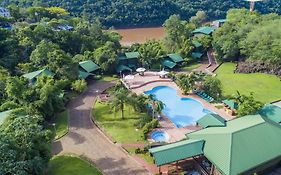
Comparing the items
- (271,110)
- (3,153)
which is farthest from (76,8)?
(3,153)

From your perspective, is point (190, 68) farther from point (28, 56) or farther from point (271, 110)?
point (28, 56)

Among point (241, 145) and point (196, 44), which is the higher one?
point (196, 44)

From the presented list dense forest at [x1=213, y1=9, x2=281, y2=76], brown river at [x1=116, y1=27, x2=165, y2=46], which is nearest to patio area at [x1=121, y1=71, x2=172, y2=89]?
dense forest at [x1=213, y1=9, x2=281, y2=76]

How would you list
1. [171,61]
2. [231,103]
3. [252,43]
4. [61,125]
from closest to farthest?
[61,125] → [231,103] → [252,43] → [171,61]

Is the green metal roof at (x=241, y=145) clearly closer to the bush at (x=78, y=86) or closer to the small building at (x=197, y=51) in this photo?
the bush at (x=78, y=86)

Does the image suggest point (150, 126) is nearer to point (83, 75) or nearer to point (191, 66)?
point (83, 75)

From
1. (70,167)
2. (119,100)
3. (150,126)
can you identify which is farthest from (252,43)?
(70,167)
